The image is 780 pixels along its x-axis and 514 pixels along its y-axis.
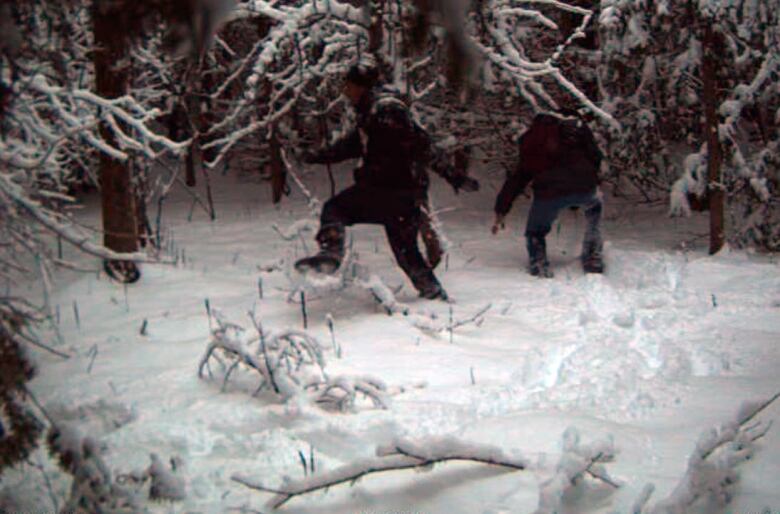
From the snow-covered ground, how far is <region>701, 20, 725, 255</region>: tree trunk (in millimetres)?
318

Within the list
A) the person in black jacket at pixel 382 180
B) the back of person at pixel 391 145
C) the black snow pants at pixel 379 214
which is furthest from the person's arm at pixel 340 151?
the black snow pants at pixel 379 214

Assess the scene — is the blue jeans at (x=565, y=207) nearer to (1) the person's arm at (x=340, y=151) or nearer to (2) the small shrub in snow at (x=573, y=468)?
(1) the person's arm at (x=340, y=151)

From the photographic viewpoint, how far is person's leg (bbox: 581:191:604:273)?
7340 millimetres

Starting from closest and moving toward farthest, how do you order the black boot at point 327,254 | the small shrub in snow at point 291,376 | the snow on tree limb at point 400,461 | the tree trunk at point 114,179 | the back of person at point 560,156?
1. the snow on tree limb at point 400,461
2. the small shrub in snow at point 291,376
3. the black boot at point 327,254
4. the tree trunk at point 114,179
5. the back of person at point 560,156

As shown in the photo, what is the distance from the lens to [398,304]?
562cm

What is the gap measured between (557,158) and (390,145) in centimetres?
206

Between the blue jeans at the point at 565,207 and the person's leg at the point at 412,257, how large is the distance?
5.42 feet

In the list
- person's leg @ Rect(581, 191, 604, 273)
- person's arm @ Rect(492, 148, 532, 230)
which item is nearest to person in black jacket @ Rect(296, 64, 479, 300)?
person's arm @ Rect(492, 148, 532, 230)

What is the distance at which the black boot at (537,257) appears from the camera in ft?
24.1

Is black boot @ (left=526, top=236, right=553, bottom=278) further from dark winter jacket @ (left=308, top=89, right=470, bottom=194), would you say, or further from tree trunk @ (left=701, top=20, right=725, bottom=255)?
tree trunk @ (left=701, top=20, right=725, bottom=255)

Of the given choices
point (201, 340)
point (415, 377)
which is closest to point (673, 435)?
point (415, 377)

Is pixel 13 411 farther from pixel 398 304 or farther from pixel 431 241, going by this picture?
→ pixel 431 241

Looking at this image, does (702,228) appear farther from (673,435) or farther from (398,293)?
(673,435)

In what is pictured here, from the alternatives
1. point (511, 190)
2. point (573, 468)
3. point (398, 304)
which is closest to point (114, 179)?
point (398, 304)
